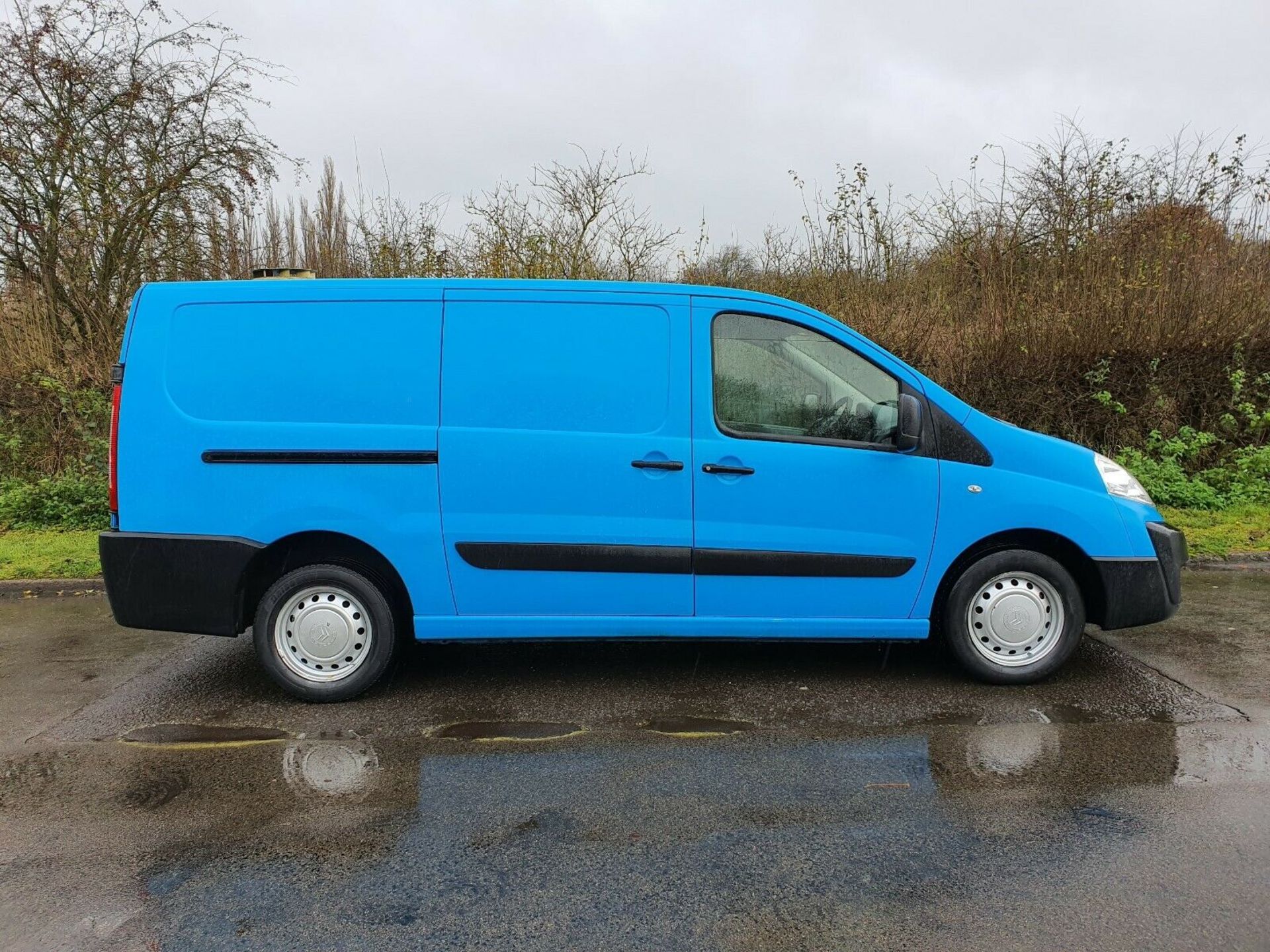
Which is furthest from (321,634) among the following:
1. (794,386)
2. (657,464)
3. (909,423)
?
(909,423)

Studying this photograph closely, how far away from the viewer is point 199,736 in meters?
4.15

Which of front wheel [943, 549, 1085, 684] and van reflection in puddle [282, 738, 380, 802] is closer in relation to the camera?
van reflection in puddle [282, 738, 380, 802]

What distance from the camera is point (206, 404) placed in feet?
14.5

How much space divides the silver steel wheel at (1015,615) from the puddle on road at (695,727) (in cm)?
133

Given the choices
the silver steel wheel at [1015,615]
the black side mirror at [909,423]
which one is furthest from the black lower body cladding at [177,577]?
the silver steel wheel at [1015,615]

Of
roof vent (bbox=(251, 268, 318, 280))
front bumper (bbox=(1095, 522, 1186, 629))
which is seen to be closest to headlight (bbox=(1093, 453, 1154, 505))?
front bumper (bbox=(1095, 522, 1186, 629))

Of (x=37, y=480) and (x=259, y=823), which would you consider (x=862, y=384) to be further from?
(x=37, y=480)

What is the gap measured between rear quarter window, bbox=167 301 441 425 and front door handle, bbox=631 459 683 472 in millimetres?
992

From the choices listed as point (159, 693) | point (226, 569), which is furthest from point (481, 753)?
point (159, 693)

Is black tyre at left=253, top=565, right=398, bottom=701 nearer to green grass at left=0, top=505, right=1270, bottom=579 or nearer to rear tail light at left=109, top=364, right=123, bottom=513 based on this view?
rear tail light at left=109, top=364, right=123, bottom=513

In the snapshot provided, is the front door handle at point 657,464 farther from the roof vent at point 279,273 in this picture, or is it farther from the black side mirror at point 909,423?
the roof vent at point 279,273

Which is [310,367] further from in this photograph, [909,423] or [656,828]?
[909,423]

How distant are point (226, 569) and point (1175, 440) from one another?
8753 millimetres

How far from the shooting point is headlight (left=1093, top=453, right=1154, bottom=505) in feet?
15.1
